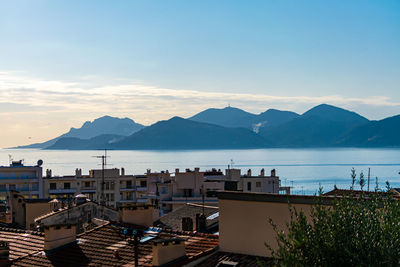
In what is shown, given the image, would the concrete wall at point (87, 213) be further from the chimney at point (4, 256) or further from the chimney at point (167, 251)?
the chimney at point (167, 251)

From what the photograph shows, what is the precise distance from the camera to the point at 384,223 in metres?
7.99

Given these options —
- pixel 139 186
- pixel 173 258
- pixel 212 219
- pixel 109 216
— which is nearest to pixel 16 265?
pixel 173 258

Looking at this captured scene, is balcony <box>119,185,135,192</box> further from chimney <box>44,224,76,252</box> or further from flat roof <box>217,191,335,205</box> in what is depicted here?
flat roof <box>217,191,335,205</box>

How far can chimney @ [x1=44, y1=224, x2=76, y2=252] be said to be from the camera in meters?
14.3

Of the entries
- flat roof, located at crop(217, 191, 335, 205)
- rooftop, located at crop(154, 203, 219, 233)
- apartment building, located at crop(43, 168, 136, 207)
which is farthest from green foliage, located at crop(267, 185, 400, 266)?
apartment building, located at crop(43, 168, 136, 207)

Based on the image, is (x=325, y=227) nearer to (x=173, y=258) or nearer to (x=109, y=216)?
(x=173, y=258)

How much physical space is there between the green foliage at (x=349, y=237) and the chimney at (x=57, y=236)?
24.5 feet

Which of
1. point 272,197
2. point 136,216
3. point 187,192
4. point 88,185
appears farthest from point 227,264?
point 88,185

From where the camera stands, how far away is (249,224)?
1159 cm

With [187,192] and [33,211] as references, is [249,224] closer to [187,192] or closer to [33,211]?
[33,211]

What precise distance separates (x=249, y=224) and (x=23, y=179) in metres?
69.8

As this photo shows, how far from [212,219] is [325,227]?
14.9 m

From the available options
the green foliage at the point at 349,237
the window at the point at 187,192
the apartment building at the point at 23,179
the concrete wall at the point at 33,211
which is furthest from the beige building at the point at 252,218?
the apartment building at the point at 23,179

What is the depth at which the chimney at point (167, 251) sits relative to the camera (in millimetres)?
11648
